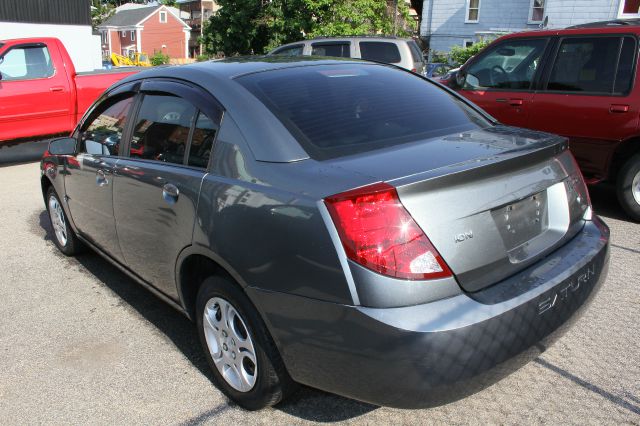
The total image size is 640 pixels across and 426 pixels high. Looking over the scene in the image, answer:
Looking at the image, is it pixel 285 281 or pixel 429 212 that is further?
pixel 285 281

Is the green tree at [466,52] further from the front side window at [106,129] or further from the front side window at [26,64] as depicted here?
the front side window at [106,129]

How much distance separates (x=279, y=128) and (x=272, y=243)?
0.57 metres

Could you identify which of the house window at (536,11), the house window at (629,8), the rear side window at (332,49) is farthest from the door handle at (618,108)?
the house window at (536,11)

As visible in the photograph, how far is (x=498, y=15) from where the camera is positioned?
93.4ft

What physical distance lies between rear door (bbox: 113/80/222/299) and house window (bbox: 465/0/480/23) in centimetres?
2897

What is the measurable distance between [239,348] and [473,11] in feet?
98.9

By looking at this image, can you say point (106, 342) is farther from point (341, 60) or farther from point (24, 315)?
point (341, 60)

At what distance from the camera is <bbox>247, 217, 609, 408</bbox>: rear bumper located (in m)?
2.07

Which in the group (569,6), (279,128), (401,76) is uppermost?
(569,6)

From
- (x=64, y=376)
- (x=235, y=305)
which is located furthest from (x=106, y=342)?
(x=235, y=305)

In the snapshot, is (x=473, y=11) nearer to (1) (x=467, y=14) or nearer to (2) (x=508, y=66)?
(1) (x=467, y=14)

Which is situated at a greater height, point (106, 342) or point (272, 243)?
point (272, 243)

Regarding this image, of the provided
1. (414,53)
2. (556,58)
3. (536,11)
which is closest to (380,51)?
(414,53)

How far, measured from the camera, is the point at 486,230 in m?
2.29
